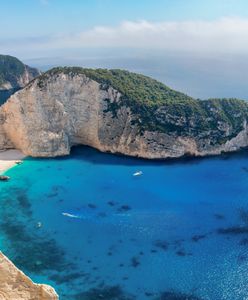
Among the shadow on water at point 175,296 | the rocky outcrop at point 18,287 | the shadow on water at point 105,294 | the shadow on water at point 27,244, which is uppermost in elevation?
the rocky outcrop at point 18,287

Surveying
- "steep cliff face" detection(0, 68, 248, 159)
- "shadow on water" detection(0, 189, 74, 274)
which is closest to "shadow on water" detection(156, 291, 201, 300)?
"shadow on water" detection(0, 189, 74, 274)

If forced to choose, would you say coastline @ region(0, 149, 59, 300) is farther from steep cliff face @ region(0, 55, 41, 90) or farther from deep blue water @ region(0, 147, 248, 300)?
steep cliff face @ region(0, 55, 41, 90)

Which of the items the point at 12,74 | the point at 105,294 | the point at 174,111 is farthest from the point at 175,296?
the point at 12,74

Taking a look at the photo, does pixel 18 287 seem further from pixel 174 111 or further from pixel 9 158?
pixel 174 111

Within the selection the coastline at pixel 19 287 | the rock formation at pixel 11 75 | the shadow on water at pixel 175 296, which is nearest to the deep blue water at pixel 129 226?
the shadow on water at pixel 175 296

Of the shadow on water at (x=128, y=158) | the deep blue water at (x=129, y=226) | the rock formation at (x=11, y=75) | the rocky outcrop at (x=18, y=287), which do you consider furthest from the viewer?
the rock formation at (x=11, y=75)

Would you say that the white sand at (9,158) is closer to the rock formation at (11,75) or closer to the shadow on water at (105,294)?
the shadow on water at (105,294)

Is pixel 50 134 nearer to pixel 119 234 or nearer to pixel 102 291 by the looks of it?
pixel 119 234
